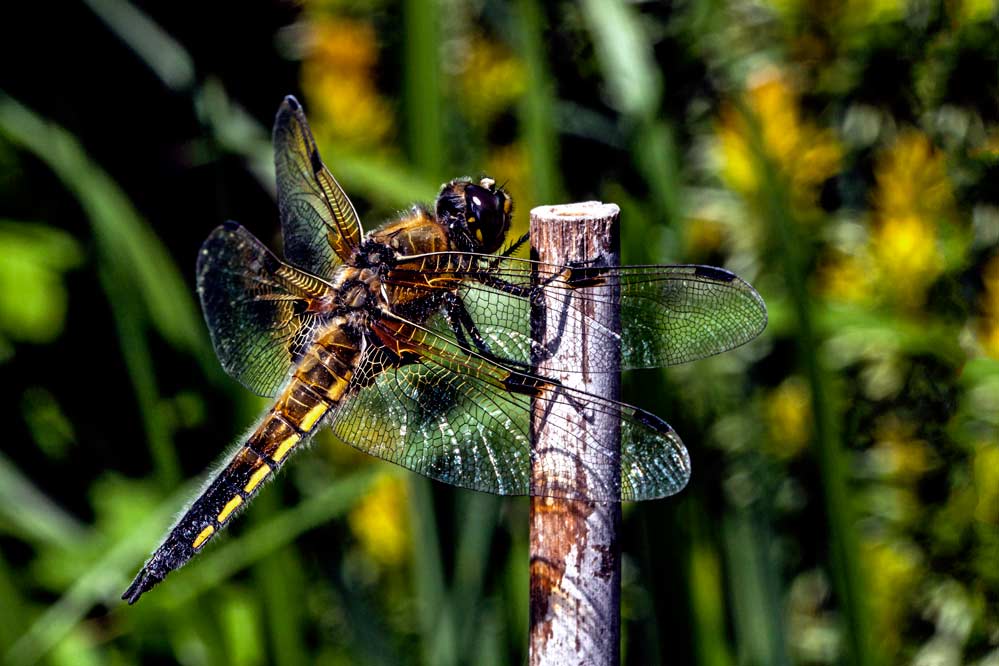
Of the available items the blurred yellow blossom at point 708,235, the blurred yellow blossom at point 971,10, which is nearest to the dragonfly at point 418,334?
the blurred yellow blossom at point 708,235

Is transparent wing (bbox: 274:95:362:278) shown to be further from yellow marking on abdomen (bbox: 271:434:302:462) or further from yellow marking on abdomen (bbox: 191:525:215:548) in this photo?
yellow marking on abdomen (bbox: 191:525:215:548)

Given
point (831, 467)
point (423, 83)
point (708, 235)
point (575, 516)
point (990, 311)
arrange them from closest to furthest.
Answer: point (575, 516) < point (831, 467) < point (423, 83) < point (990, 311) < point (708, 235)

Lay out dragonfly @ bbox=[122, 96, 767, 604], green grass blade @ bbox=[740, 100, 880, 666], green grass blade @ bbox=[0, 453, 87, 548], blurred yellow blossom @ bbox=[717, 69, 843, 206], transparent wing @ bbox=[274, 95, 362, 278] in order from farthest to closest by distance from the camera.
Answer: green grass blade @ bbox=[0, 453, 87, 548], blurred yellow blossom @ bbox=[717, 69, 843, 206], transparent wing @ bbox=[274, 95, 362, 278], dragonfly @ bbox=[122, 96, 767, 604], green grass blade @ bbox=[740, 100, 880, 666]

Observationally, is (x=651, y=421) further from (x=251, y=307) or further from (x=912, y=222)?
(x=912, y=222)

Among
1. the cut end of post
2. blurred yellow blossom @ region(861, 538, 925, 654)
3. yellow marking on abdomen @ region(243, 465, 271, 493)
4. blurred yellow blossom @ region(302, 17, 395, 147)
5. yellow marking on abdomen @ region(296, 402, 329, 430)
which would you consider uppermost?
blurred yellow blossom @ region(302, 17, 395, 147)

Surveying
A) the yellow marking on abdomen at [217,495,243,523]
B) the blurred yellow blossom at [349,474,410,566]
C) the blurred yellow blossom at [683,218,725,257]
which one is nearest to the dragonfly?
the yellow marking on abdomen at [217,495,243,523]

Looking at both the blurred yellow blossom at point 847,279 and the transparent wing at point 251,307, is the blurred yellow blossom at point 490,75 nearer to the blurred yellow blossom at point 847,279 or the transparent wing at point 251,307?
the blurred yellow blossom at point 847,279

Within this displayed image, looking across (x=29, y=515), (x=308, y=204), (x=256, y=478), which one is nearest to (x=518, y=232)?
(x=308, y=204)
